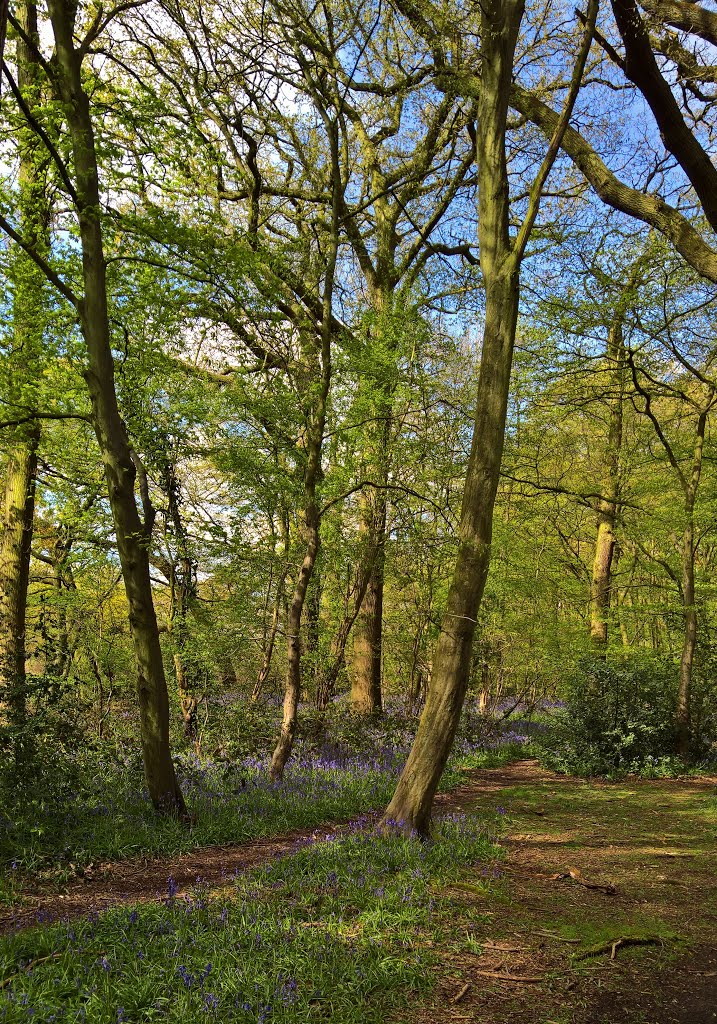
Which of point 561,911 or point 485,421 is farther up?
point 485,421

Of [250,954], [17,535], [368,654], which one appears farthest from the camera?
[368,654]

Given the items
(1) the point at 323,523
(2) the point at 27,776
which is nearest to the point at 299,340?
(1) the point at 323,523

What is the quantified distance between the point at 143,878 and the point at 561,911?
10.4ft

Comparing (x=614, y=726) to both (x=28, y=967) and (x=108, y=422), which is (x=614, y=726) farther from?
(x=28, y=967)

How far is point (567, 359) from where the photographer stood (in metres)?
10.7

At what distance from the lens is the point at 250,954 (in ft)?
10.8

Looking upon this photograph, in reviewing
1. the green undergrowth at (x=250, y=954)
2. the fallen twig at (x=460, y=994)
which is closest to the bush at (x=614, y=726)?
the green undergrowth at (x=250, y=954)

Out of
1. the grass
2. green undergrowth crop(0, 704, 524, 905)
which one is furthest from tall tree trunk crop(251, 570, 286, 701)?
green undergrowth crop(0, 704, 524, 905)

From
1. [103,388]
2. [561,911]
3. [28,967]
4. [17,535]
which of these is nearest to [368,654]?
[17,535]

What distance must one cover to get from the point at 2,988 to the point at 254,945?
1196mm

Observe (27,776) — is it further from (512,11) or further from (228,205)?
(228,205)

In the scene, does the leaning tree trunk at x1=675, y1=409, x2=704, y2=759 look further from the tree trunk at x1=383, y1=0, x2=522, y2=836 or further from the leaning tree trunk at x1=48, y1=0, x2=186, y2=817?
the leaning tree trunk at x1=48, y1=0, x2=186, y2=817

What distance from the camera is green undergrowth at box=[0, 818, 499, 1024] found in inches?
112

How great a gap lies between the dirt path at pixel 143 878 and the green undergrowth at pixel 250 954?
47 cm
